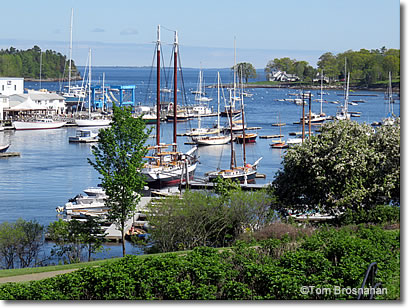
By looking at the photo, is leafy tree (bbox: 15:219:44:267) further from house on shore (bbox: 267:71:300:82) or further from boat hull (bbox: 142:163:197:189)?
house on shore (bbox: 267:71:300:82)

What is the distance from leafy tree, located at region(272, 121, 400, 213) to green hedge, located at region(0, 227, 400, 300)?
→ 5.97m

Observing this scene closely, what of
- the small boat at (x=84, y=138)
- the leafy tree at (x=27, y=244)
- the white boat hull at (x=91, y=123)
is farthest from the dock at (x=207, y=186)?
the white boat hull at (x=91, y=123)

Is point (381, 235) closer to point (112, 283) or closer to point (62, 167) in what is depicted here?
point (112, 283)

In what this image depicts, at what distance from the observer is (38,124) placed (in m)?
64.3

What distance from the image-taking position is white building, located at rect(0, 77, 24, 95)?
74.2 meters

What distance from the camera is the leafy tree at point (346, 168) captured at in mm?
16594

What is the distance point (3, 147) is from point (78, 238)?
31.3 m

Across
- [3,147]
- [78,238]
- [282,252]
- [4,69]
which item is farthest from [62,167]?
[4,69]

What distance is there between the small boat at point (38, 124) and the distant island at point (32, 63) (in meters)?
62.0

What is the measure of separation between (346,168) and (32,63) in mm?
132508

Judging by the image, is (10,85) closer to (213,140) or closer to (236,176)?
(213,140)

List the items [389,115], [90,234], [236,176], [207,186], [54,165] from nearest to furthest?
[90,234]
[207,186]
[236,176]
[54,165]
[389,115]

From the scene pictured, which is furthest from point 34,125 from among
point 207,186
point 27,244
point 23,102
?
point 27,244

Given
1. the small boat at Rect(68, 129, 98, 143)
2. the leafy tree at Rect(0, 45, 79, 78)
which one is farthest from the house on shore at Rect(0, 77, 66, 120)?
the leafy tree at Rect(0, 45, 79, 78)
